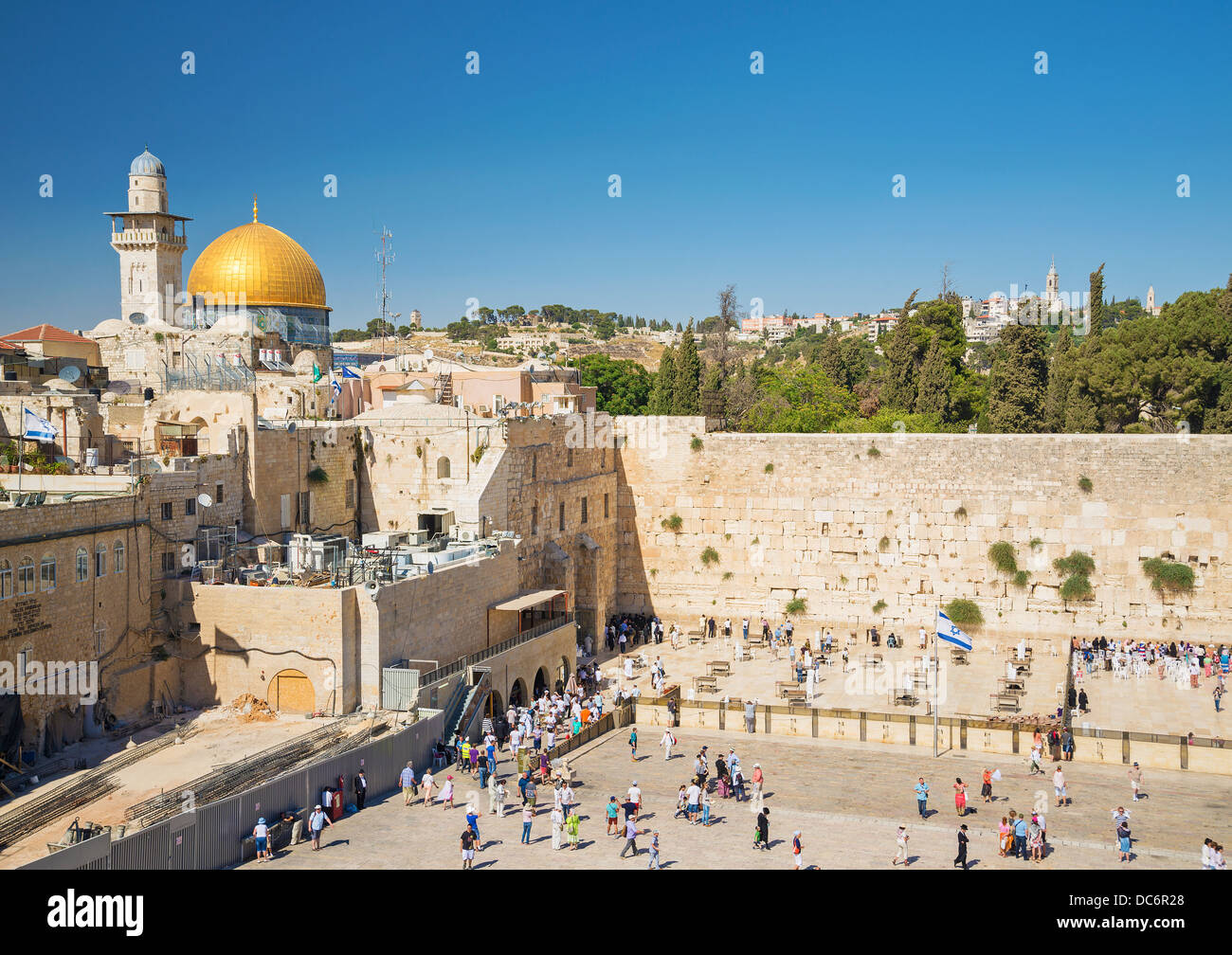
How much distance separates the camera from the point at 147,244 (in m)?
42.5

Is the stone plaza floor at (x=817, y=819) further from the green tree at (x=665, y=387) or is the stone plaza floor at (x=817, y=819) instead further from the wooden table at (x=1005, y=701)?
the green tree at (x=665, y=387)

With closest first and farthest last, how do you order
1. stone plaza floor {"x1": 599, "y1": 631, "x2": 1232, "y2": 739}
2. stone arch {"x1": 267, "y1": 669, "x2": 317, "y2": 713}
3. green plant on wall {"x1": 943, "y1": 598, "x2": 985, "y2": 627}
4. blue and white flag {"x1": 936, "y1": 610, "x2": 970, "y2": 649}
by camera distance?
stone arch {"x1": 267, "y1": 669, "x2": 317, "y2": 713} → blue and white flag {"x1": 936, "y1": 610, "x2": 970, "y2": 649} → stone plaza floor {"x1": 599, "y1": 631, "x2": 1232, "y2": 739} → green plant on wall {"x1": 943, "y1": 598, "x2": 985, "y2": 627}

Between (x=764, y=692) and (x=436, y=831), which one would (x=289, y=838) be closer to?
(x=436, y=831)

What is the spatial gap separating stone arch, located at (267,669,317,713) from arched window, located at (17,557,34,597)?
170 inches

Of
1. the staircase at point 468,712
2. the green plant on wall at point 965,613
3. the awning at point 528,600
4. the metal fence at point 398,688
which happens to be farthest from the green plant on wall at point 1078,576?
the metal fence at point 398,688

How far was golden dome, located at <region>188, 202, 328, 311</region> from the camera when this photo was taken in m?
38.8

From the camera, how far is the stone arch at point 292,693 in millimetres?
18672

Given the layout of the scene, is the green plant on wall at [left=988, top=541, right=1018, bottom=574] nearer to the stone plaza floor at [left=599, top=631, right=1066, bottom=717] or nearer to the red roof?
the stone plaza floor at [left=599, top=631, right=1066, bottom=717]

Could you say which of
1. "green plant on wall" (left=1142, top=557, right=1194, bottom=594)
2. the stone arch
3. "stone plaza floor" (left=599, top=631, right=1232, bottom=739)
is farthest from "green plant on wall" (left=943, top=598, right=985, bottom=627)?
the stone arch

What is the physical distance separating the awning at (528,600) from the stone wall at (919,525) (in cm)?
642

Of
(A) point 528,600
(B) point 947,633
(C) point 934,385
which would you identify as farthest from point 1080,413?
(A) point 528,600

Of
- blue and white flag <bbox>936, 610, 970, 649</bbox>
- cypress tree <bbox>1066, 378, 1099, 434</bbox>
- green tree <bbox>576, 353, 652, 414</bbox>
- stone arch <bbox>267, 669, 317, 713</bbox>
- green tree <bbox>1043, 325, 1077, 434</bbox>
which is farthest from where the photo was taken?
green tree <bbox>576, 353, 652, 414</bbox>
